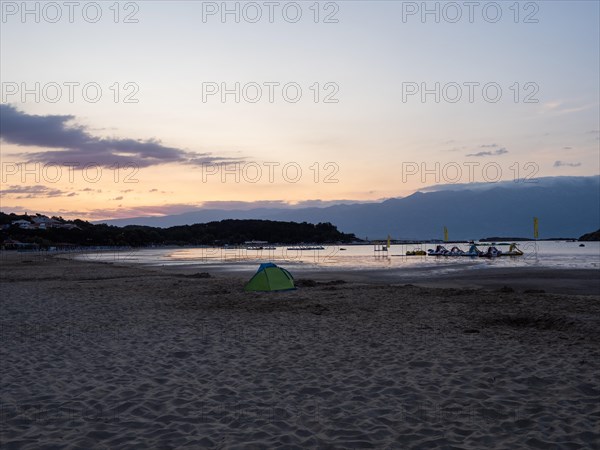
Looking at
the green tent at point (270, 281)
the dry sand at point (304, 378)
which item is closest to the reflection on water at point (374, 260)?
the green tent at point (270, 281)

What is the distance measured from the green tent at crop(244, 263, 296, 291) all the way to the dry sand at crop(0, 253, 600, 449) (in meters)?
5.99

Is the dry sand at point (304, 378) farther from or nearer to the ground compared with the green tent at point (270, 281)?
nearer to the ground

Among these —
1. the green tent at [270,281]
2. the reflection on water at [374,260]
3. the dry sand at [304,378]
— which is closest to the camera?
the dry sand at [304,378]

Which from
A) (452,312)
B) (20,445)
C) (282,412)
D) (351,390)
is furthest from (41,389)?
Answer: (452,312)

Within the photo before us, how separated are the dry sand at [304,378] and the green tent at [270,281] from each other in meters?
5.99

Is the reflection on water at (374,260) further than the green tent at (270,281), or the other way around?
the reflection on water at (374,260)

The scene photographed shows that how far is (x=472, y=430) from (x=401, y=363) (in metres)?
3.13

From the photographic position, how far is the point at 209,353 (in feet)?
33.5

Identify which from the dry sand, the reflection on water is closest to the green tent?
the dry sand

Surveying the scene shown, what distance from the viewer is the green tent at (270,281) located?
2214 cm

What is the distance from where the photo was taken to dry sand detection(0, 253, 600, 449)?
595 centimetres

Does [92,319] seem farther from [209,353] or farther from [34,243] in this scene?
[34,243]

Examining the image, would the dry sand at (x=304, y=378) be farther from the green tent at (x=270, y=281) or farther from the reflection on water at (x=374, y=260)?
the reflection on water at (x=374, y=260)

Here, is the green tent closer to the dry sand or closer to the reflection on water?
the dry sand
